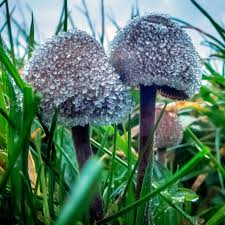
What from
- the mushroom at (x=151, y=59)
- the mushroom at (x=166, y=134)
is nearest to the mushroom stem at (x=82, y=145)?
the mushroom at (x=151, y=59)

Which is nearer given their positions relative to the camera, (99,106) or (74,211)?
(74,211)

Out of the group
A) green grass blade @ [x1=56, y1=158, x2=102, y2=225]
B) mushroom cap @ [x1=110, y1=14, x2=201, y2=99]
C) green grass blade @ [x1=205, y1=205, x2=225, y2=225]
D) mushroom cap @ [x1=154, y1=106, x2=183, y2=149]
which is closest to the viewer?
green grass blade @ [x1=56, y1=158, x2=102, y2=225]

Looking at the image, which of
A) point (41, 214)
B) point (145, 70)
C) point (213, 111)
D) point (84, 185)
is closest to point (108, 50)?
point (145, 70)

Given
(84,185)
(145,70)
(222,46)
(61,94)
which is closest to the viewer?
(84,185)

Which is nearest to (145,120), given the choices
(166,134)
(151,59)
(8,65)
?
(151,59)

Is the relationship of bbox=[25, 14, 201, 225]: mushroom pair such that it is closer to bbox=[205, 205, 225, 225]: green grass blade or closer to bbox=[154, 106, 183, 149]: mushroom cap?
bbox=[205, 205, 225, 225]: green grass blade

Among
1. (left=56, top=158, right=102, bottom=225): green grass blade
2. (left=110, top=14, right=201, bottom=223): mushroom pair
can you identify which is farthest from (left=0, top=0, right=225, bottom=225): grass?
(left=110, top=14, right=201, bottom=223): mushroom pair

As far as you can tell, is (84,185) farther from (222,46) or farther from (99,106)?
(222,46)

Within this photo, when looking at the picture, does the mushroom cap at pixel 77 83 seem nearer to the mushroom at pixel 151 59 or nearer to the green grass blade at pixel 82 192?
the mushroom at pixel 151 59

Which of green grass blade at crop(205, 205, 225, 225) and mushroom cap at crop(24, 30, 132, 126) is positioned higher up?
mushroom cap at crop(24, 30, 132, 126)
